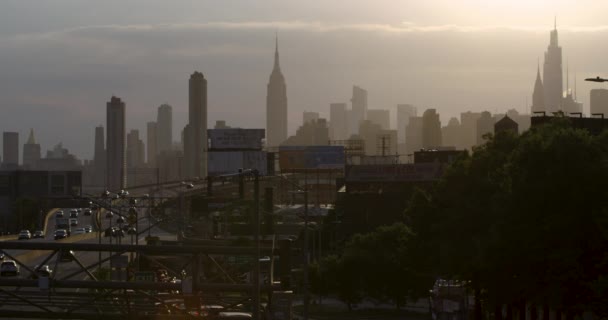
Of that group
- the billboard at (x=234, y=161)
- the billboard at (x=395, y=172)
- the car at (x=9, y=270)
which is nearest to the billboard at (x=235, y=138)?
the billboard at (x=234, y=161)

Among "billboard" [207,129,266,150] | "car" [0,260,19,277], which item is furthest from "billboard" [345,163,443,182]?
"car" [0,260,19,277]

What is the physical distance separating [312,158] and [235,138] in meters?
20.0

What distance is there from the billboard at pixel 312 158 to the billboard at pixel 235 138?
15.1 m

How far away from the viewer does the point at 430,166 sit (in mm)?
141375

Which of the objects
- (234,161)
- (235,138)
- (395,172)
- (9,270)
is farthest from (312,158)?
(9,270)

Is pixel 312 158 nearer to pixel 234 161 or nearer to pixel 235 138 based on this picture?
pixel 235 138

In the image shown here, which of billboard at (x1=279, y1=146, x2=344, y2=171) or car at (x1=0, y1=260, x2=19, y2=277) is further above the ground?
billboard at (x1=279, y1=146, x2=344, y2=171)

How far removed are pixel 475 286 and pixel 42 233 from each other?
84.2 m

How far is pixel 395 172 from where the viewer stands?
145750 millimetres

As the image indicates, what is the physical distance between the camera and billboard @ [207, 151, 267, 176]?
162625mm

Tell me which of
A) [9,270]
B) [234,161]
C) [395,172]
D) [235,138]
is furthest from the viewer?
[235,138]

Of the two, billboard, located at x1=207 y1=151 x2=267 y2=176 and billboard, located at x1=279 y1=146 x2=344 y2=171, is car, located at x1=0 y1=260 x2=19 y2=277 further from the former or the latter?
billboard, located at x1=279 y1=146 x2=344 y2=171

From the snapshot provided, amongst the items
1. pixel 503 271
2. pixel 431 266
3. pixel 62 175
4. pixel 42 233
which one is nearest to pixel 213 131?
pixel 62 175

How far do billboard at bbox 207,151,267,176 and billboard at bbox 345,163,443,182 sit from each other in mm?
16515
